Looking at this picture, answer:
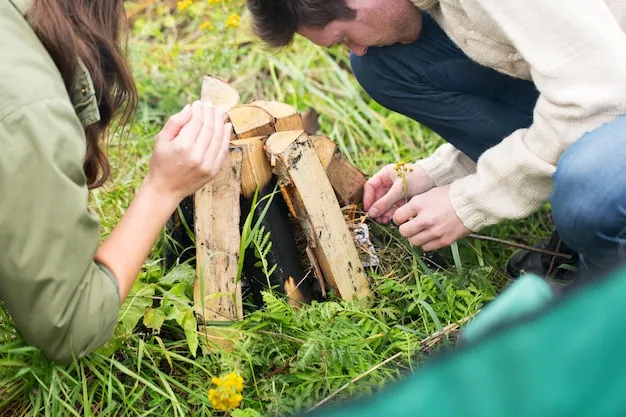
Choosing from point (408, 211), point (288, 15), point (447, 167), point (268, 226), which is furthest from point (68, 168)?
point (447, 167)

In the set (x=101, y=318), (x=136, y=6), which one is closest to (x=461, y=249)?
(x=101, y=318)

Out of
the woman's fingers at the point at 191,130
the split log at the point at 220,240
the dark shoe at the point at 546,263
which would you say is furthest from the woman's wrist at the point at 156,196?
the dark shoe at the point at 546,263

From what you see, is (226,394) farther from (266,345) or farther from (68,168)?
(68,168)

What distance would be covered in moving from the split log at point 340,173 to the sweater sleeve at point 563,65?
536 millimetres

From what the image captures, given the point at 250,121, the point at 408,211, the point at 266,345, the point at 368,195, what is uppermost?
the point at 250,121

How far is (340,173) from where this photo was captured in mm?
2271

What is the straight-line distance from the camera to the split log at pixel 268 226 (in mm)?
2008

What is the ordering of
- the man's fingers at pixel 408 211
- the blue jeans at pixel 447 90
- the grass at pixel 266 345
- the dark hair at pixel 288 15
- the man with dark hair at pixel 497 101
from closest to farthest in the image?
the man with dark hair at pixel 497 101 → the grass at pixel 266 345 → the dark hair at pixel 288 15 → the man's fingers at pixel 408 211 → the blue jeans at pixel 447 90

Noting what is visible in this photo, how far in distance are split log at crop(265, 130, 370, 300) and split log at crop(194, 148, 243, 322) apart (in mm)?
116

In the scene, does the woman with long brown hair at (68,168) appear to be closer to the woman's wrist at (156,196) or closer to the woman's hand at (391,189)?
the woman's wrist at (156,196)

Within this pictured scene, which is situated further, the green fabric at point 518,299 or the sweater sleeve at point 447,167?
the sweater sleeve at point 447,167

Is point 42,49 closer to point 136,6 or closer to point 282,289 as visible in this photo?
point 282,289

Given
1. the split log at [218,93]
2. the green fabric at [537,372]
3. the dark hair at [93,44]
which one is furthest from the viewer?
the split log at [218,93]

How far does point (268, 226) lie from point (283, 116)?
1.06 ft
